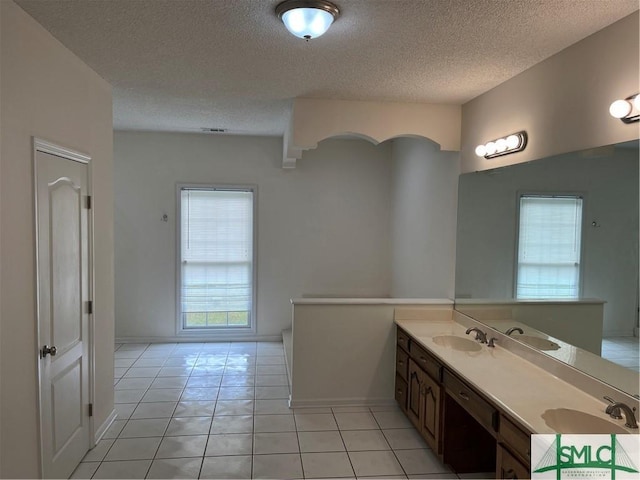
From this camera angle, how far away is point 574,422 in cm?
206

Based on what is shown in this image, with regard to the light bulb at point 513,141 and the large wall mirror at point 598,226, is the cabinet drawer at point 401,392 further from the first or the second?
the light bulb at point 513,141

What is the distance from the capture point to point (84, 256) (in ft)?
9.50

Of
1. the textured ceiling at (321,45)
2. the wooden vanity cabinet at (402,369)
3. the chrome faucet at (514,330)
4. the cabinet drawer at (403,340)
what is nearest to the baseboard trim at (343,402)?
the wooden vanity cabinet at (402,369)

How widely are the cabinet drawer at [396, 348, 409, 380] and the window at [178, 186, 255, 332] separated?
8.30 feet

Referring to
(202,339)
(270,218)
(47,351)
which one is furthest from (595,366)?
(202,339)

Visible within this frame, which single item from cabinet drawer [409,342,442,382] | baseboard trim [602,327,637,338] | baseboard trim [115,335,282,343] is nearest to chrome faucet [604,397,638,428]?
baseboard trim [602,327,637,338]

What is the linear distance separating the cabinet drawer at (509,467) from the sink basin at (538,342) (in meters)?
0.82

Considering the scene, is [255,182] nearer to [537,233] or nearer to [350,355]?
[350,355]

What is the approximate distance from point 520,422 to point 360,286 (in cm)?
397

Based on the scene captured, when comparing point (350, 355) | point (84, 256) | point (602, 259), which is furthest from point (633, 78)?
point (84, 256)

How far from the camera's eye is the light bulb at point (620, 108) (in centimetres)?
201

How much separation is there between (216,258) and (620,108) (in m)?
4.66

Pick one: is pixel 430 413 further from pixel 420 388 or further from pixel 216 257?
pixel 216 257

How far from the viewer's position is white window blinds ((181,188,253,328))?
566 cm
